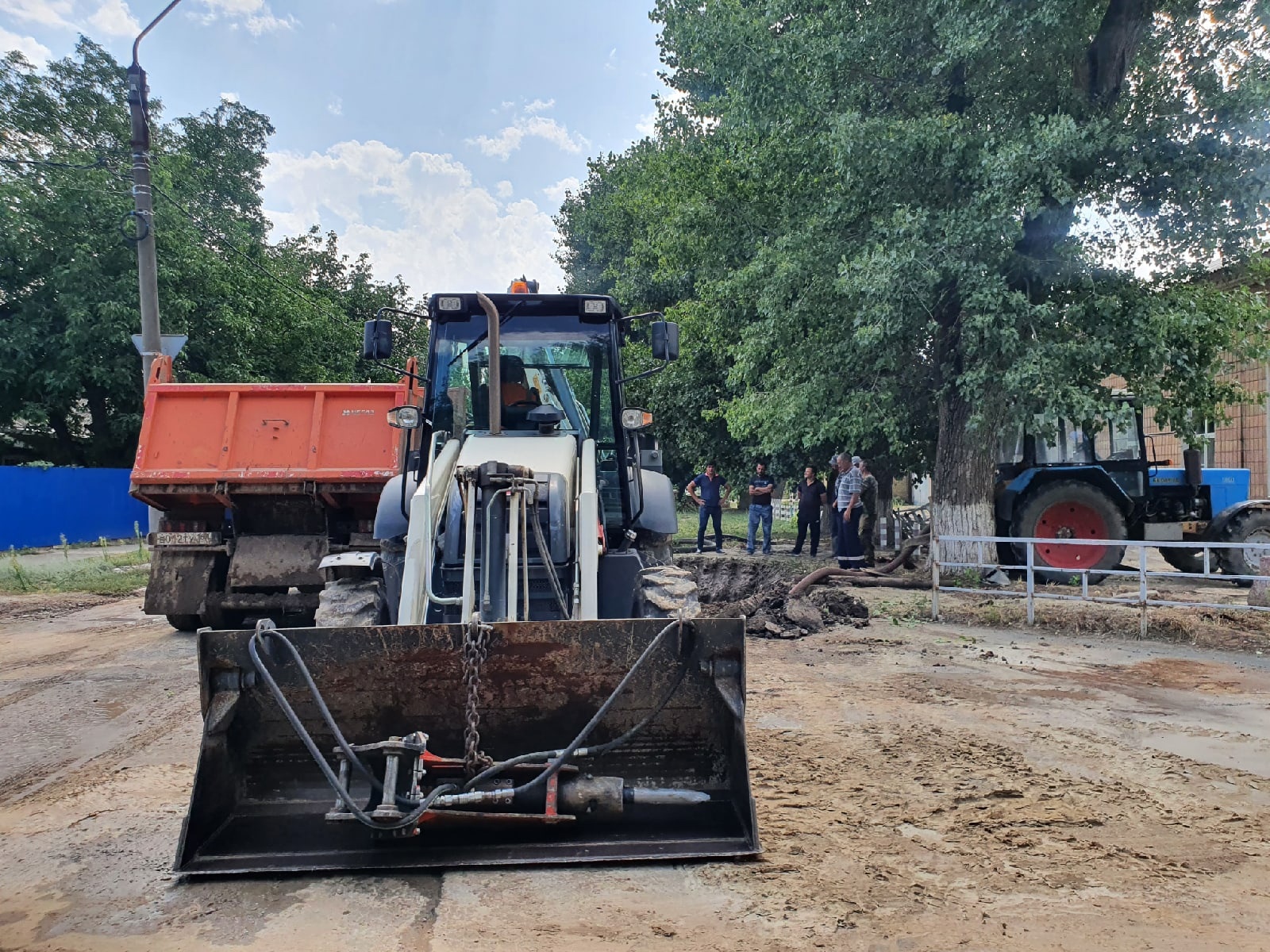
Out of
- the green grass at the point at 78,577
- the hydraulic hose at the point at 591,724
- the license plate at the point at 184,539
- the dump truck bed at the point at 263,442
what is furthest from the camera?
the green grass at the point at 78,577

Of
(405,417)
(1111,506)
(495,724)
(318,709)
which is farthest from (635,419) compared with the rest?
(1111,506)

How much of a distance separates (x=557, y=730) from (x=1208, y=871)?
2636mm

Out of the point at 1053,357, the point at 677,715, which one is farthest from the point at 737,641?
the point at 1053,357

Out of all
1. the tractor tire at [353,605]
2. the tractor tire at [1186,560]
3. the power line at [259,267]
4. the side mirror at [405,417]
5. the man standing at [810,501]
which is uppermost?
the power line at [259,267]

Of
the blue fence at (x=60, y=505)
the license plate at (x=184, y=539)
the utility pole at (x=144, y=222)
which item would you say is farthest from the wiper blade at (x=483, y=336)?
the blue fence at (x=60, y=505)

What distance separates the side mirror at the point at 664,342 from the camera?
20.5 feet

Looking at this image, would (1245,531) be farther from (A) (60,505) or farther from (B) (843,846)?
(A) (60,505)

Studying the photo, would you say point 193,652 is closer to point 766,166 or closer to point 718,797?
point 718,797

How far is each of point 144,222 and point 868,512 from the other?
10.7m

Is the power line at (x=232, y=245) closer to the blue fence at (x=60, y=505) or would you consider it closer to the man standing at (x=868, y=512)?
the blue fence at (x=60, y=505)

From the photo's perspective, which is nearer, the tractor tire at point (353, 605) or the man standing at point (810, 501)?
the tractor tire at point (353, 605)

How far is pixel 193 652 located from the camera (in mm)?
8703

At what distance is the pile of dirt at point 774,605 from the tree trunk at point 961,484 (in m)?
1.97

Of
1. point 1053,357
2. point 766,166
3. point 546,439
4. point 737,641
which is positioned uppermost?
point 766,166
